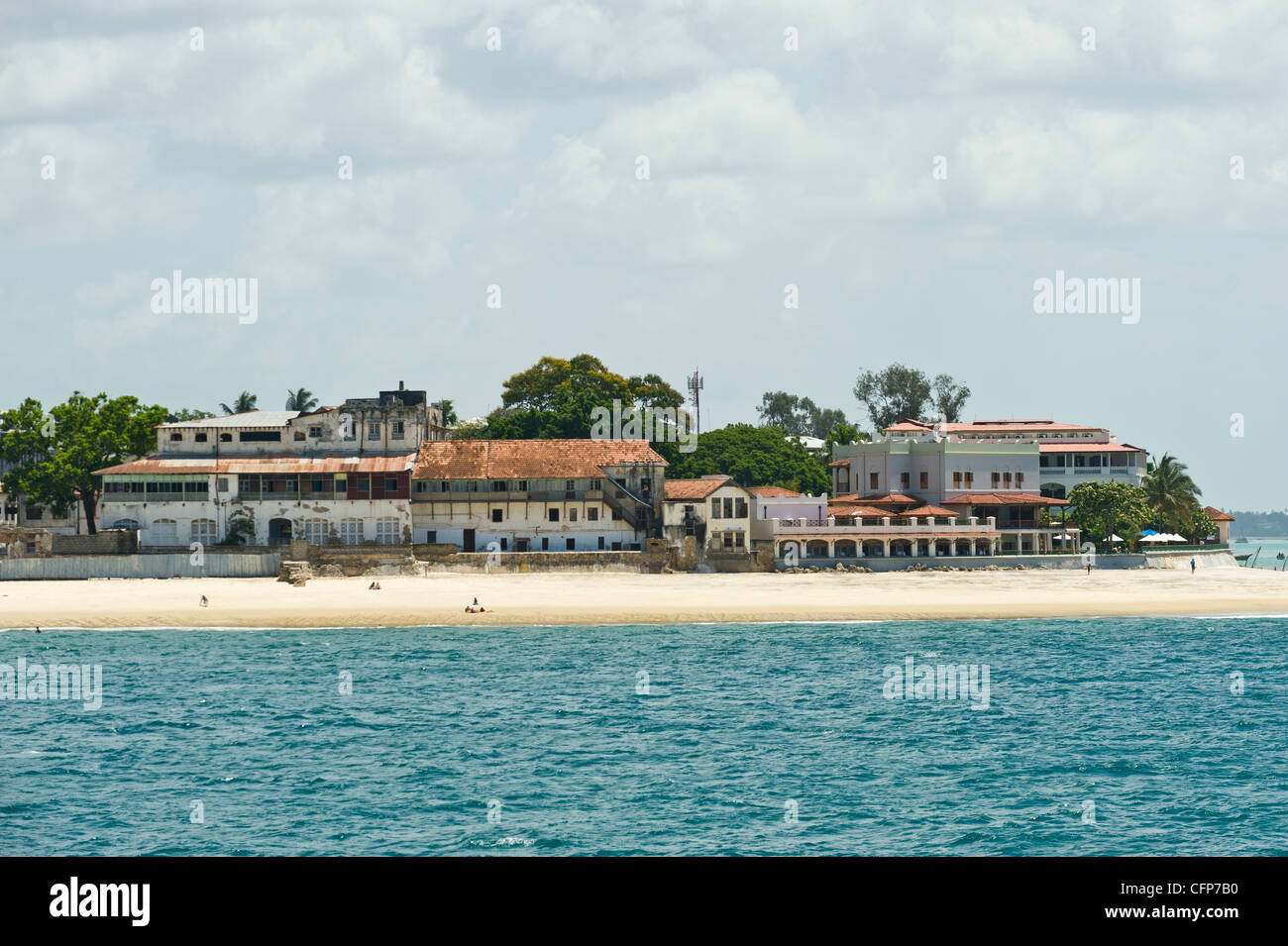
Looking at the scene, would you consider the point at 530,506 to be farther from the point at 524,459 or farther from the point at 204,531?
the point at 204,531

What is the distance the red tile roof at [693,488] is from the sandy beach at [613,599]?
5.72 meters

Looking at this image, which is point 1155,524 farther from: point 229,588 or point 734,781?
point 734,781

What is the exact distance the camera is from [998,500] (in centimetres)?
9338

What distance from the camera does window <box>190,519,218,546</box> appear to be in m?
82.8

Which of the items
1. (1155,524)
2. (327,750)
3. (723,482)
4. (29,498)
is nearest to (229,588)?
(29,498)

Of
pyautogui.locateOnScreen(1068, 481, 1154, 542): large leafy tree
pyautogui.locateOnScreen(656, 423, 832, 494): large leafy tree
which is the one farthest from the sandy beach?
pyautogui.locateOnScreen(656, 423, 832, 494): large leafy tree

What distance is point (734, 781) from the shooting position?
30.8 m

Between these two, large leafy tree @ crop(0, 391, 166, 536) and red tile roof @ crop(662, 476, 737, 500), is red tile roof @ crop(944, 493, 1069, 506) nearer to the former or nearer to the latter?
red tile roof @ crop(662, 476, 737, 500)

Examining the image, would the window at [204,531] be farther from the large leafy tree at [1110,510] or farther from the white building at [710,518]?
the large leafy tree at [1110,510]

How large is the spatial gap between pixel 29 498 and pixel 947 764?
7446 centimetres

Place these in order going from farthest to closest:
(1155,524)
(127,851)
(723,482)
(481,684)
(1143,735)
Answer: (1155,524)
(723,482)
(481,684)
(1143,735)
(127,851)

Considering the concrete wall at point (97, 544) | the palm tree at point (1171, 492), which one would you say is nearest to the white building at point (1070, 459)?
the palm tree at point (1171, 492)

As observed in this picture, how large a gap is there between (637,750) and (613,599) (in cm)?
3385

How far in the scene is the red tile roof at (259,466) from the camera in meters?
82.8
